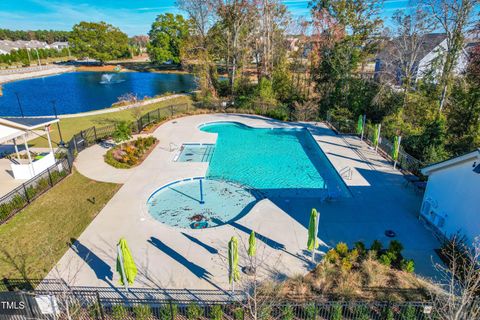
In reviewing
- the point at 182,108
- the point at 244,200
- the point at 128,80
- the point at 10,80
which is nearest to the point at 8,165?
the point at 244,200

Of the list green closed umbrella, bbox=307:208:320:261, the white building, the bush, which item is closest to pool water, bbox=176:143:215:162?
the bush

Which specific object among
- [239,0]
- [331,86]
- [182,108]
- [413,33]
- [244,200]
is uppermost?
[239,0]

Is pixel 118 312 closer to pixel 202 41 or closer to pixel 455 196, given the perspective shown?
pixel 455 196

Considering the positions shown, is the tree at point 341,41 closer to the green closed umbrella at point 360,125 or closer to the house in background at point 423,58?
the house in background at point 423,58

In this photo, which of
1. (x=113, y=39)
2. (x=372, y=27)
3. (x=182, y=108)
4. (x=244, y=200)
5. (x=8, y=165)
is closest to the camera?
(x=244, y=200)

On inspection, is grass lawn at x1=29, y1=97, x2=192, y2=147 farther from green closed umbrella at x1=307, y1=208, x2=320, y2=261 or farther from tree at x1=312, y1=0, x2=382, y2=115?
green closed umbrella at x1=307, y1=208, x2=320, y2=261

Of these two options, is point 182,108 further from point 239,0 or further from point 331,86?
point 331,86

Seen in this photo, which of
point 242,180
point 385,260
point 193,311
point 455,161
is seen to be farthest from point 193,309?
point 455,161

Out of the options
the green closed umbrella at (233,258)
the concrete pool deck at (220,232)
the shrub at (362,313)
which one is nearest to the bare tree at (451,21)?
the concrete pool deck at (220,232)
